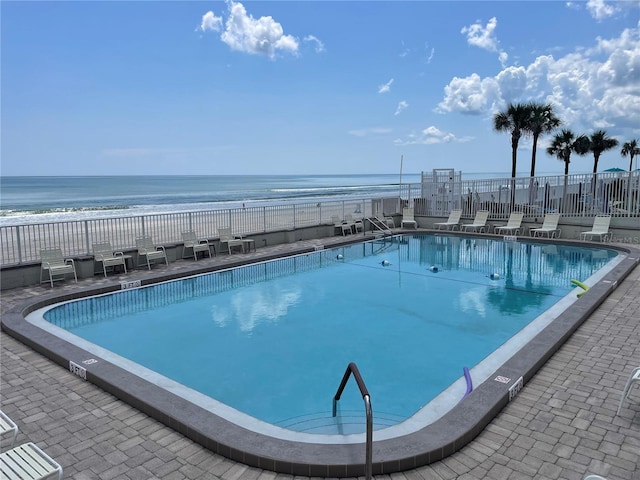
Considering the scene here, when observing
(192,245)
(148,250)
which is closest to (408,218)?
(192,245)

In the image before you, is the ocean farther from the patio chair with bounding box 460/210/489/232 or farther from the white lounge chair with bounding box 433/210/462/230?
the patio chair with bounding box 460/210/489/232

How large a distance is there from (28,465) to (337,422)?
9.36 feet

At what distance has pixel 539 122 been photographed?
86.9 feet

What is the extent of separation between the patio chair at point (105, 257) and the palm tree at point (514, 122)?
22.4m

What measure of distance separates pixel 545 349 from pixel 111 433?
15.2ft

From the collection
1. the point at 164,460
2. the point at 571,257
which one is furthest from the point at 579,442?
the point at 571,257

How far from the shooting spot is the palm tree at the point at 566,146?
3728 cm

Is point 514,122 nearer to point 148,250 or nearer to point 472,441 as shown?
point 148,250

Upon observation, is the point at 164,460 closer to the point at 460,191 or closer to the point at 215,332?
the point at 215,332

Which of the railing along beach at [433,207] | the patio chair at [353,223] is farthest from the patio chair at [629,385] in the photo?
the patio chair at [353,223]

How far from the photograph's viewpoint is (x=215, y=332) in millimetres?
7633

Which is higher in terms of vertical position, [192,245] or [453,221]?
[453,221]

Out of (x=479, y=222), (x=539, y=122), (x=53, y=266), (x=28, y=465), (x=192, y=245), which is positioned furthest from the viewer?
(x=539, y=122)

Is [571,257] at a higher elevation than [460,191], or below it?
below
